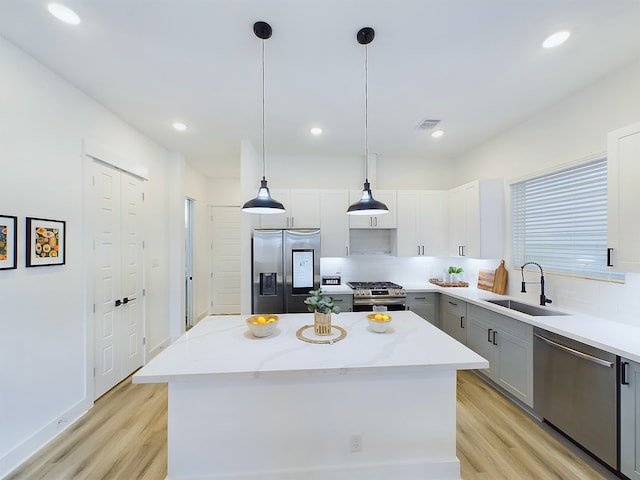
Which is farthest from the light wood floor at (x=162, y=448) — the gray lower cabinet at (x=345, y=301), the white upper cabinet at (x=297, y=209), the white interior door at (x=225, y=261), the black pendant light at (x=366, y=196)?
the white interior door at (x=225, y=261)

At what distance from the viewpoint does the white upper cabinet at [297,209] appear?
3.81 m

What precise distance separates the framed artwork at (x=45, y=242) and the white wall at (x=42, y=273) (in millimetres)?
47

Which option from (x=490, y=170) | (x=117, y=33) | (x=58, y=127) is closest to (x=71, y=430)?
(x=58, y=127)

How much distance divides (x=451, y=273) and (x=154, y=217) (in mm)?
4467

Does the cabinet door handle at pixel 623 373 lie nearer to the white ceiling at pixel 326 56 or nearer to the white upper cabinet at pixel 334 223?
the white ceiling at pixel 326 56

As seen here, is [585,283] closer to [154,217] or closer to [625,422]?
[625,422]

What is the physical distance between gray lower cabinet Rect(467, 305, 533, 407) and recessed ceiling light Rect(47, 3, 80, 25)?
4083 millimetres

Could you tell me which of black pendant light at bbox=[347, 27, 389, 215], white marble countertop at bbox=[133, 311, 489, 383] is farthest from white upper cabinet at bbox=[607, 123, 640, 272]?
black pendant light at bbox=[347, 27, 389, 215]

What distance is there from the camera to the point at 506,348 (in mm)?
2582

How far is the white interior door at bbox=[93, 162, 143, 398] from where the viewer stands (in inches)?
103

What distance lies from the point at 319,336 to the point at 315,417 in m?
0.48

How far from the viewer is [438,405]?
A: 5.53 ft

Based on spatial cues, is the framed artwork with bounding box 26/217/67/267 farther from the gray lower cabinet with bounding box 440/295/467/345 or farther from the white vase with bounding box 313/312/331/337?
the gray lower cabinet with bounding box 440/295/467/345

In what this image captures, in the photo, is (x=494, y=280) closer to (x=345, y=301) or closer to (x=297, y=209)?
(x=345, y=301)
